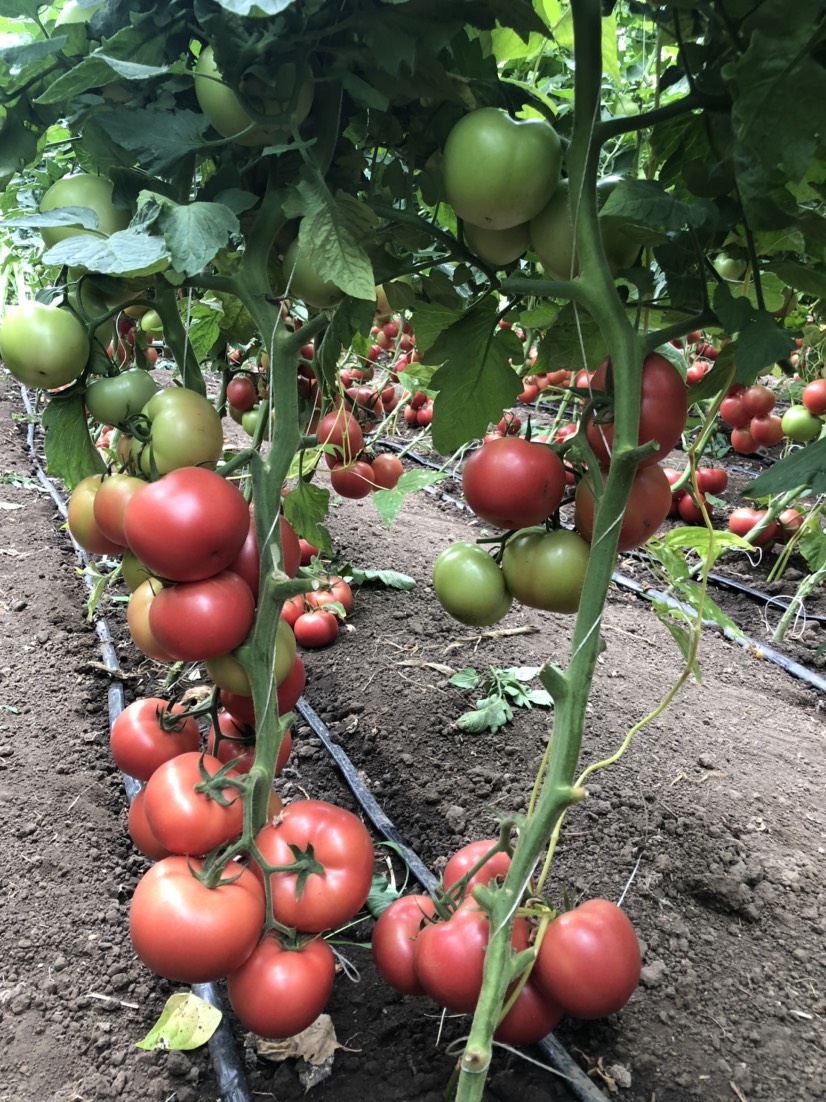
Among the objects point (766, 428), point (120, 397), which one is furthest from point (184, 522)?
point (766, 428)

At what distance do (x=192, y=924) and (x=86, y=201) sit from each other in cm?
76

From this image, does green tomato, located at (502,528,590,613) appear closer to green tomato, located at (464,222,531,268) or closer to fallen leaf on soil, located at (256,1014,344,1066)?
green tomato, located at (464,222,531,268)

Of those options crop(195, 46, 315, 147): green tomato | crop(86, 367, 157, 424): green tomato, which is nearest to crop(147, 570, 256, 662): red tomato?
crop(86, 367, 157, 424): green tomato

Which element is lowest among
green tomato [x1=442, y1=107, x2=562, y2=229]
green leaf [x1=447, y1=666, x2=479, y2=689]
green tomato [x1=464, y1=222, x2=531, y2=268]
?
green leaf [x1=447, y1=666, x2=479, y2=689]

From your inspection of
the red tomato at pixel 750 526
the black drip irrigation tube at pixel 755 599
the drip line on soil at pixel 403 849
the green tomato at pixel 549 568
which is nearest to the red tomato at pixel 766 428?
the red tomato at pixel 750 526

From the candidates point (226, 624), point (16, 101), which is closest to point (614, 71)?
point (16, 101)

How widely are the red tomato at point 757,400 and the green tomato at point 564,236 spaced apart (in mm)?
2735

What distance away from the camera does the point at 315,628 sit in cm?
232

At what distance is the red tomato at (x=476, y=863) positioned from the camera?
940 millimetres

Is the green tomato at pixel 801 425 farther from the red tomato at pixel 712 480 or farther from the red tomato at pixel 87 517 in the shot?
the red tomato at pixel 87 517

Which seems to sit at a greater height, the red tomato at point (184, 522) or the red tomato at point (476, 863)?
the red tomato at point (184, 522)

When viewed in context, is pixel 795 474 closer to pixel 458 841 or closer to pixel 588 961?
pixel 588 961

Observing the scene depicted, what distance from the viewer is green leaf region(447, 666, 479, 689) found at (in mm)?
2133

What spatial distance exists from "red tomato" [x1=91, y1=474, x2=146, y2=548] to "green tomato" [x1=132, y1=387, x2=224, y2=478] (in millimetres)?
28
